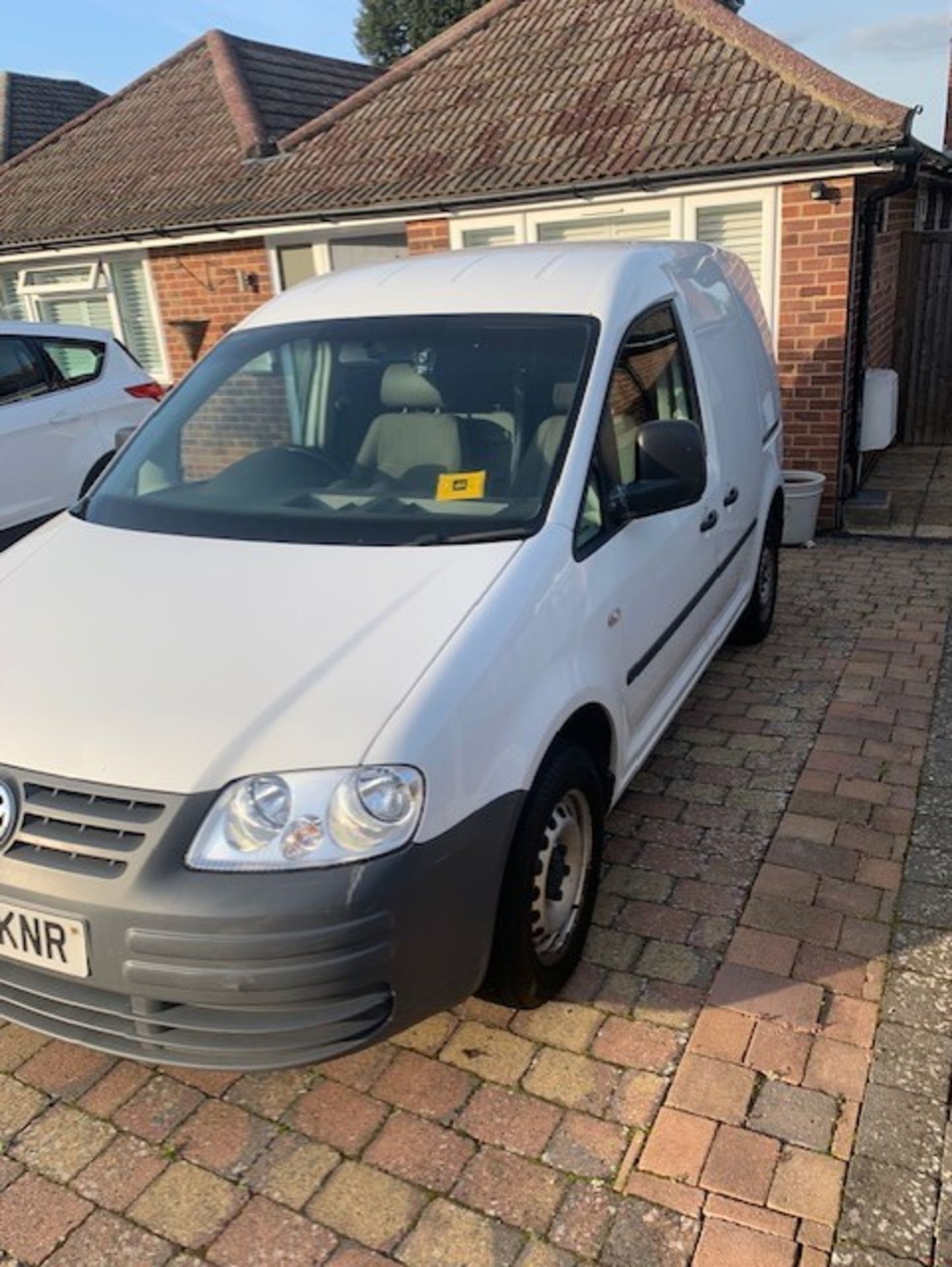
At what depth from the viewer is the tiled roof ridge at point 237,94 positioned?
446 inches

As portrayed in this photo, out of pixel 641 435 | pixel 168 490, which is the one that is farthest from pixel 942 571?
pixel 168 490

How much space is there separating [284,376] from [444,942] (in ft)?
7.22

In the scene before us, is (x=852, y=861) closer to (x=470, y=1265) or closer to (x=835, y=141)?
(x=470, y=1265)

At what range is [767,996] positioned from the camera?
2.83 m

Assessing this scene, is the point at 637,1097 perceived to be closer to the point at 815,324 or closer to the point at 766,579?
the point at 766,579

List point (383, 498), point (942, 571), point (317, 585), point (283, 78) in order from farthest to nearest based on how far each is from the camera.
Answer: point (283, 78)
point (942, 571)
point (383, 498)
point (317, 585)

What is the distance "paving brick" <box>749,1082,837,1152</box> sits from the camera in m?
2.37

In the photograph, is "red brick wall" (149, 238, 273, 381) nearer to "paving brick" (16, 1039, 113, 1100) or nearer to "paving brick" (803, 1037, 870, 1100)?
"paving brick" (16, 1039, 113, 1100)

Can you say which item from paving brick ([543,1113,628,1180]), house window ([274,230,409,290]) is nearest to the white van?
paving brick ([543,1113,628,1180])

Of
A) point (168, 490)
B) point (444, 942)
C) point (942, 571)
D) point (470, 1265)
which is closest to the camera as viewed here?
point (470, 1265)

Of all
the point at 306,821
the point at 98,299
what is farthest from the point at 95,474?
the point at 98,299

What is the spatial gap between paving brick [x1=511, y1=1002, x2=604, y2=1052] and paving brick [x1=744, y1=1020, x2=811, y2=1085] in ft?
1.37

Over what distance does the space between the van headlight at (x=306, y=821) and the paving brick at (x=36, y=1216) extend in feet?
3.05

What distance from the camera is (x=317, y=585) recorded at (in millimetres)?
2627
